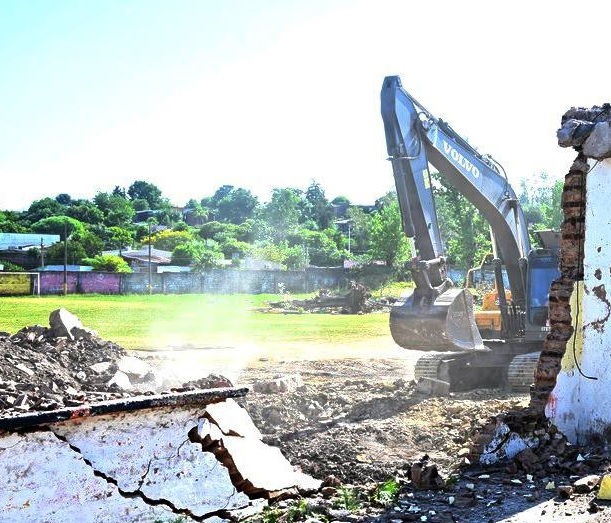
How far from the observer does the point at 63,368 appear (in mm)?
10406

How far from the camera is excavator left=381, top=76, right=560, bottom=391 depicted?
1210 centimetres

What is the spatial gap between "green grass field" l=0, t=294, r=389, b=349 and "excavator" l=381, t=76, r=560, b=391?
10785 mm

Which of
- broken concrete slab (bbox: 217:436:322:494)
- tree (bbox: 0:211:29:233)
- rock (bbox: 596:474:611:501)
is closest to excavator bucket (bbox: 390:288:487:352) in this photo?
broken concrete slab (bbox: 217:436:322:494)

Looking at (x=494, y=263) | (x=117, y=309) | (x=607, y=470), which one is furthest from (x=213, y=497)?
(x=117, y=309)

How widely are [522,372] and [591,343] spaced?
4856 millimetres

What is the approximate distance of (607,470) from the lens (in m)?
6.84

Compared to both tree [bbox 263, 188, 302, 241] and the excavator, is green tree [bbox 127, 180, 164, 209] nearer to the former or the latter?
tree [bbox 263, 188, 302, 241]

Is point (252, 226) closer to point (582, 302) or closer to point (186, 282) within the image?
point (186, 282)

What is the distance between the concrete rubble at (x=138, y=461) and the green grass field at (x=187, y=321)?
15.8 meters

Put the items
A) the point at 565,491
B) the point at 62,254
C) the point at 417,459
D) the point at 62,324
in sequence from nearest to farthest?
the point at 565,491
the point at 417,459
the point at 62,324
the point at 62,254

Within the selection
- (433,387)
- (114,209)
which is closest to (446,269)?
(433,387)

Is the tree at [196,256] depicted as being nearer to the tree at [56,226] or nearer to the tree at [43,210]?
the tree at [56,226]

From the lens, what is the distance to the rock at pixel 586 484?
250 inches

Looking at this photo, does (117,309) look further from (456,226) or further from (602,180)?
(602,180)
